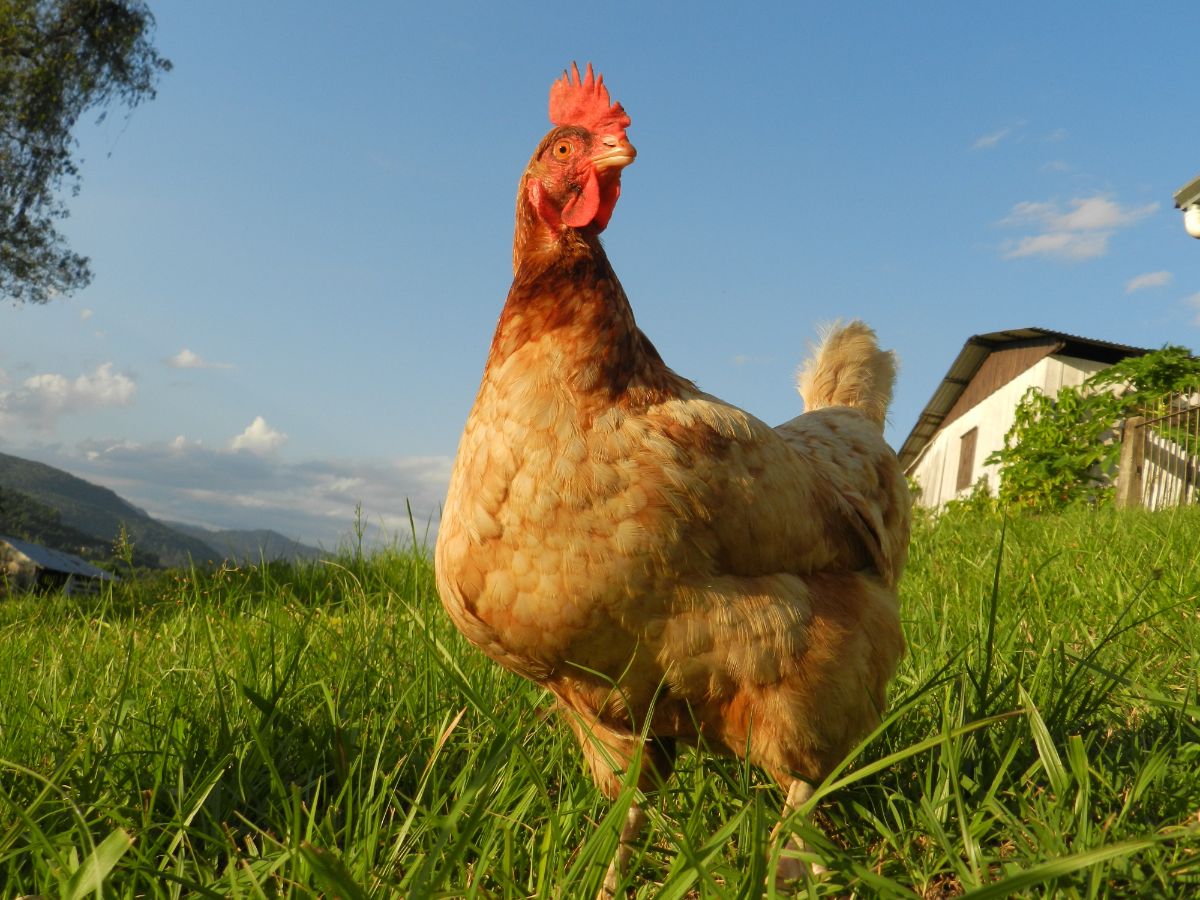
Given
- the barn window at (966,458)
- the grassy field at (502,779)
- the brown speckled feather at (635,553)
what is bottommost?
the grassy field at (502,779)

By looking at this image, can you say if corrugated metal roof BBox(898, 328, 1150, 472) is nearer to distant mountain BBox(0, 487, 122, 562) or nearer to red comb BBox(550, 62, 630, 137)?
red comb BBox(550, 62, 630, 137)

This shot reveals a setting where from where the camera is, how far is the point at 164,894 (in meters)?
1.95

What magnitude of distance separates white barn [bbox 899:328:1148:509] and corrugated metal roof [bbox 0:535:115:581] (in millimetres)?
16528

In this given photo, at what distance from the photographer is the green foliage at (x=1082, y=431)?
14125 millimetres

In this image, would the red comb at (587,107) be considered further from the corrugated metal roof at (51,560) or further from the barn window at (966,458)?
the barn window at (966,458)

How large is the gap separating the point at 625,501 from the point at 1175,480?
1491 cm

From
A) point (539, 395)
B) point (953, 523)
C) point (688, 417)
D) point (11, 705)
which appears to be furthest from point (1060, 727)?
point (953, 523)

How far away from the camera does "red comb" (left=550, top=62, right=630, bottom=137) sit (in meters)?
2.79

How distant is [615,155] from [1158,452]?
565 inches

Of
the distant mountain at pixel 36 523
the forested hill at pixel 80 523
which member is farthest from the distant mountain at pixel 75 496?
the distant mountain at pixel 36 523

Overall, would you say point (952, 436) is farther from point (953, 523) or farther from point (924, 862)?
point (924, 862)

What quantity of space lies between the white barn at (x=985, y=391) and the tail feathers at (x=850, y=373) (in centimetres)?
1371

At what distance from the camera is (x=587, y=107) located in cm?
289

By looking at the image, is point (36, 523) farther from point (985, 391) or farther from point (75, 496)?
point (75, 496)
